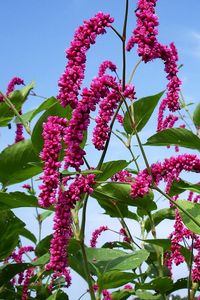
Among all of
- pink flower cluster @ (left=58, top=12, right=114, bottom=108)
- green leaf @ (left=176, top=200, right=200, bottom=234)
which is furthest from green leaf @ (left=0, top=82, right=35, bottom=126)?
pink flower cluster @ (left=58, top=12, right=114, bottom=108)

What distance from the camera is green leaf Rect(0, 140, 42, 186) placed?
130 inches

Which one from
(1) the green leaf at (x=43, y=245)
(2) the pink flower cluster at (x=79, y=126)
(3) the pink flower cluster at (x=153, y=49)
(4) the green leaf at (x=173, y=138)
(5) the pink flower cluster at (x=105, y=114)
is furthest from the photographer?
(1) the green leaf at (x=43, y=245)

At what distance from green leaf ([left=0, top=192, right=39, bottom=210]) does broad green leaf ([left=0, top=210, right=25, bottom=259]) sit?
→ 411 mm

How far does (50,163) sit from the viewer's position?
208 cm

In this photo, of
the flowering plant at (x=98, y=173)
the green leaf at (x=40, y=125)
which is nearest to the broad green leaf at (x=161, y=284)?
the flowering plant at (x=98, y=173)

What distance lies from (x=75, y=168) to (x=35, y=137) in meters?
0.96

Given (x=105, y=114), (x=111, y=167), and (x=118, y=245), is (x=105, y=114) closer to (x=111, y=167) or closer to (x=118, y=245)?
(x=111, y=167)

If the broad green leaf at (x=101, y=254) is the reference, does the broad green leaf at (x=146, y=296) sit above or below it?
below

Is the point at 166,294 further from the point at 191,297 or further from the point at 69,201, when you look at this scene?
the point at 69,201

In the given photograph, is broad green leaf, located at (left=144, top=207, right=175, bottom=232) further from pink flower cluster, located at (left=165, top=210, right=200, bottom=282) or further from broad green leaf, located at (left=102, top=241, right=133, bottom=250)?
pink flower cluster, located at (left=165, top=210, right=200, bottom=282)

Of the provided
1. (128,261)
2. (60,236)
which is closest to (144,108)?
(128,261)

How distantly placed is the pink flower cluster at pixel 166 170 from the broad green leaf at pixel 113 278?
0.59m

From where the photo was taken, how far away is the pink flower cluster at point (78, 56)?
2191 mm

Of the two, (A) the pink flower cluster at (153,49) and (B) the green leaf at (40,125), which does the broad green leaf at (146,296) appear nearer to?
(B) the green leaf at (40,125)
